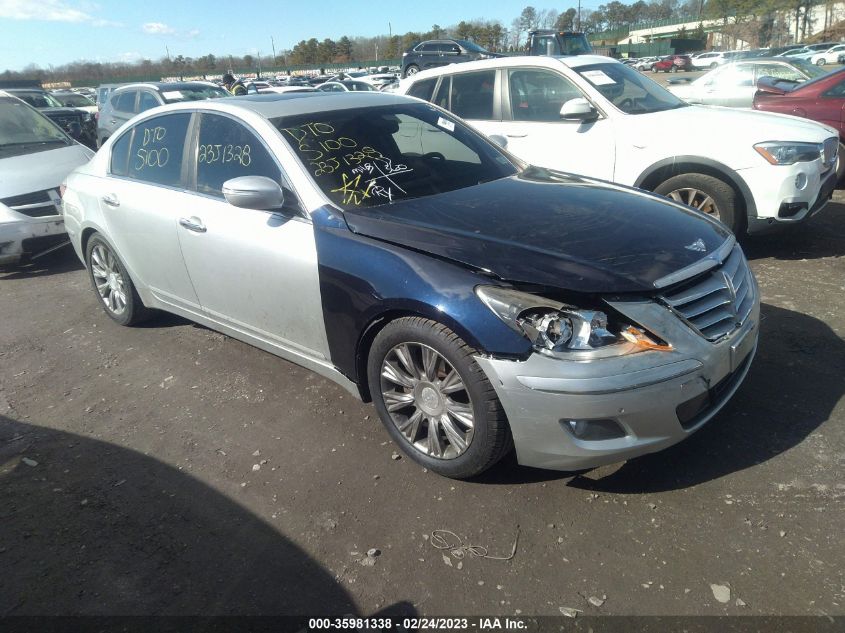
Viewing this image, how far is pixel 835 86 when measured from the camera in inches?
310

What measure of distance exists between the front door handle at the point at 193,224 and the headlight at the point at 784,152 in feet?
14.6

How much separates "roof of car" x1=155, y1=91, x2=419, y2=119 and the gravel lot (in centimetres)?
166

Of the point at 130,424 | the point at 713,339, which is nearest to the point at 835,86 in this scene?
the point at 713,339

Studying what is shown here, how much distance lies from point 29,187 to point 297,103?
4295 millimetres

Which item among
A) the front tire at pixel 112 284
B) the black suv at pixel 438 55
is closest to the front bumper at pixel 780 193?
the front tire at pixel 112 284

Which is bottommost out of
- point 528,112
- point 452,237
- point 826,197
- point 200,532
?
point 200,532

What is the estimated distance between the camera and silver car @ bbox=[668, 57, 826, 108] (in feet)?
37.0

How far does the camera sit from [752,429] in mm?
3105

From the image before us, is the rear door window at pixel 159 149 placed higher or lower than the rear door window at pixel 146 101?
→ lower

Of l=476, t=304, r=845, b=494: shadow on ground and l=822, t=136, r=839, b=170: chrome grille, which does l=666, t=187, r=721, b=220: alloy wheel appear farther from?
l=476, t=304, r=845, b=494: shadow on ground

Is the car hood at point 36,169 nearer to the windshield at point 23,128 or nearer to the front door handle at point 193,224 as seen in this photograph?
the windshield at point 23,128

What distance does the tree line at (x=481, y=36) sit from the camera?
59344 mm

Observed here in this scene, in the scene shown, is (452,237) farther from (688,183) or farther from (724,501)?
(688,183)

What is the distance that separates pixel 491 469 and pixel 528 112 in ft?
14.2
